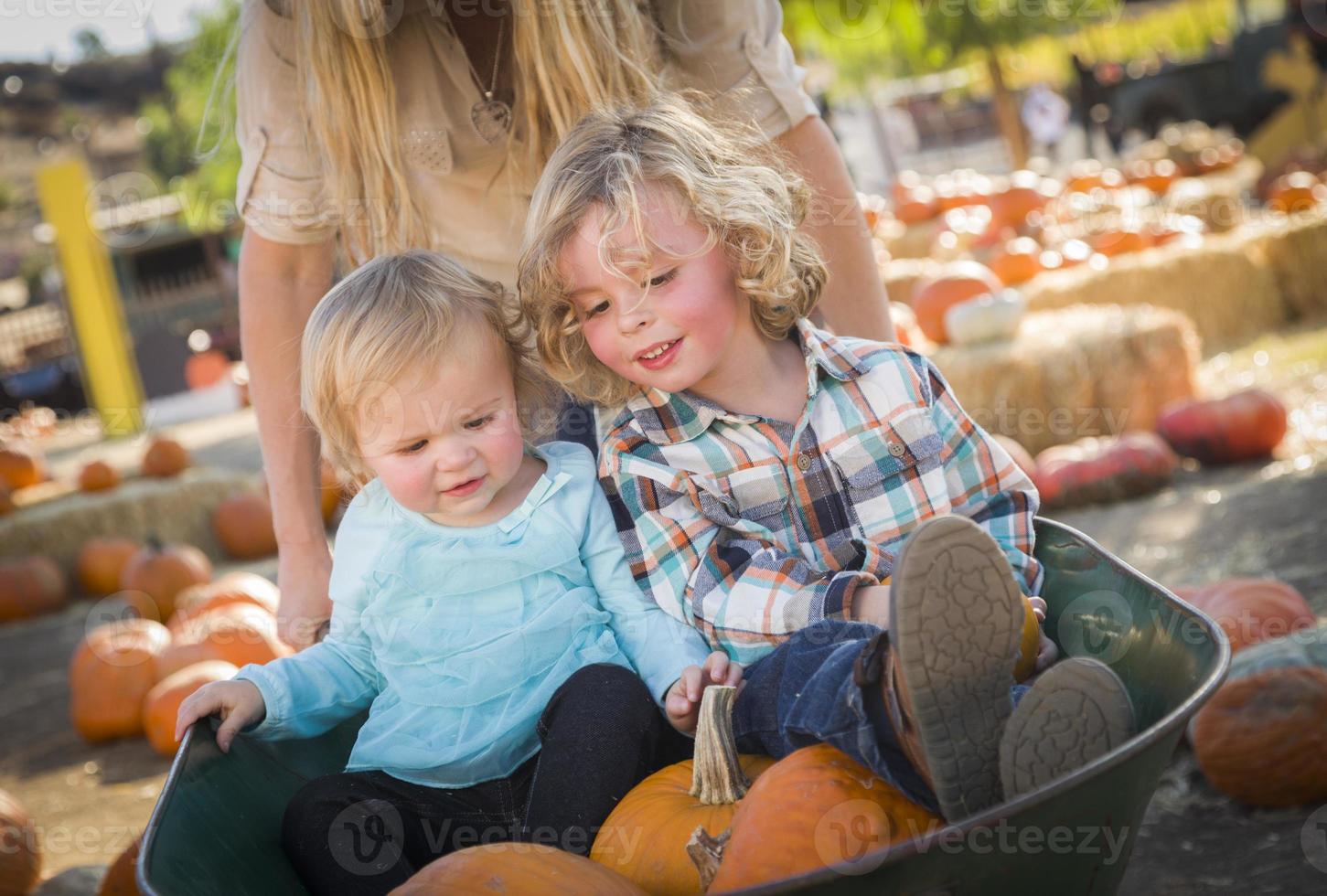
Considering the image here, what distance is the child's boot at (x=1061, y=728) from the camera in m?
1.10

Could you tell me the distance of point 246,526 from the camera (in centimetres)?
662

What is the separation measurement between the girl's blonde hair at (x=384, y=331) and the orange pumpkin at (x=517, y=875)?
71 centimetres

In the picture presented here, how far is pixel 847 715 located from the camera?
1307mm

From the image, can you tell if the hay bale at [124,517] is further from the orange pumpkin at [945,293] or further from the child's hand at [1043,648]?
the child's hand at [1043,648]

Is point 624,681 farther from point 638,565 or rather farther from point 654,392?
point 654,392

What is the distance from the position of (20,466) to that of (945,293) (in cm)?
551

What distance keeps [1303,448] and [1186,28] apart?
20091mm

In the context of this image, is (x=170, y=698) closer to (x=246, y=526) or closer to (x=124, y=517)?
(x=246, y=526)

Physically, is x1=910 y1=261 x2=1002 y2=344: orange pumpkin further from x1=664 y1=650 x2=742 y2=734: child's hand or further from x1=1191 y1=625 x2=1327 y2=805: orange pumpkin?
x1=664 y1=650 x2=742 y2=734: child's hand

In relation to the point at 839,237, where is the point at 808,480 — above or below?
below

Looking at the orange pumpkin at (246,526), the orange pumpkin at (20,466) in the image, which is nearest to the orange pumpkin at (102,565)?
the orange pumpkin at (246,526)

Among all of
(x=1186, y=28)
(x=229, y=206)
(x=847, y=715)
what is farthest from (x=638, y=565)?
(x=1186, y=28)

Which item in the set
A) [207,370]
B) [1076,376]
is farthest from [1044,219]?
[207,370]

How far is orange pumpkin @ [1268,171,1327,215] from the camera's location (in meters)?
8.29
